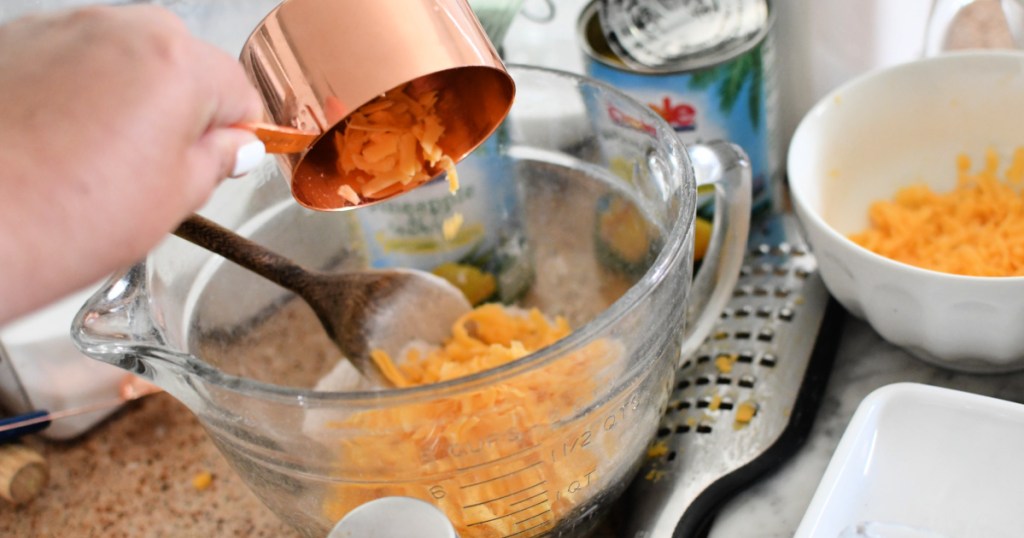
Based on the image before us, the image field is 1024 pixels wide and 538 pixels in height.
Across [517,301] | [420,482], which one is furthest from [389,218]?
[420,482]

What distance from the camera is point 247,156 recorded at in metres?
0.38

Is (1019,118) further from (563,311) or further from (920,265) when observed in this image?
(563,311)

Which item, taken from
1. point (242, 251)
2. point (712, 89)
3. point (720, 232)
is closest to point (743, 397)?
point (720, 232)

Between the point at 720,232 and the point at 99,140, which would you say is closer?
the point at 99,140

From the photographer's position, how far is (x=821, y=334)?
24.5 inches

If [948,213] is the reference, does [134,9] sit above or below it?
above

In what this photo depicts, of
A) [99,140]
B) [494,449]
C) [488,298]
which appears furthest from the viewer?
[488,298]

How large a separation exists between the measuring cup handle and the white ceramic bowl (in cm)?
4

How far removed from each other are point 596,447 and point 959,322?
0.21 metres

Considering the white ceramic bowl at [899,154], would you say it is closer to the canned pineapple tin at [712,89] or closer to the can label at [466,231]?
the canned pineapple tin at [712,89]

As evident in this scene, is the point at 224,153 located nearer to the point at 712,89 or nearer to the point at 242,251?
the point at 242,251

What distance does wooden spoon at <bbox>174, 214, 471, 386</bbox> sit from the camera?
56 cm

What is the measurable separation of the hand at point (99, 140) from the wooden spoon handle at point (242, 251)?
0.52 ft

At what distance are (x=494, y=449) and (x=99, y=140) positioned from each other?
0.73ft
